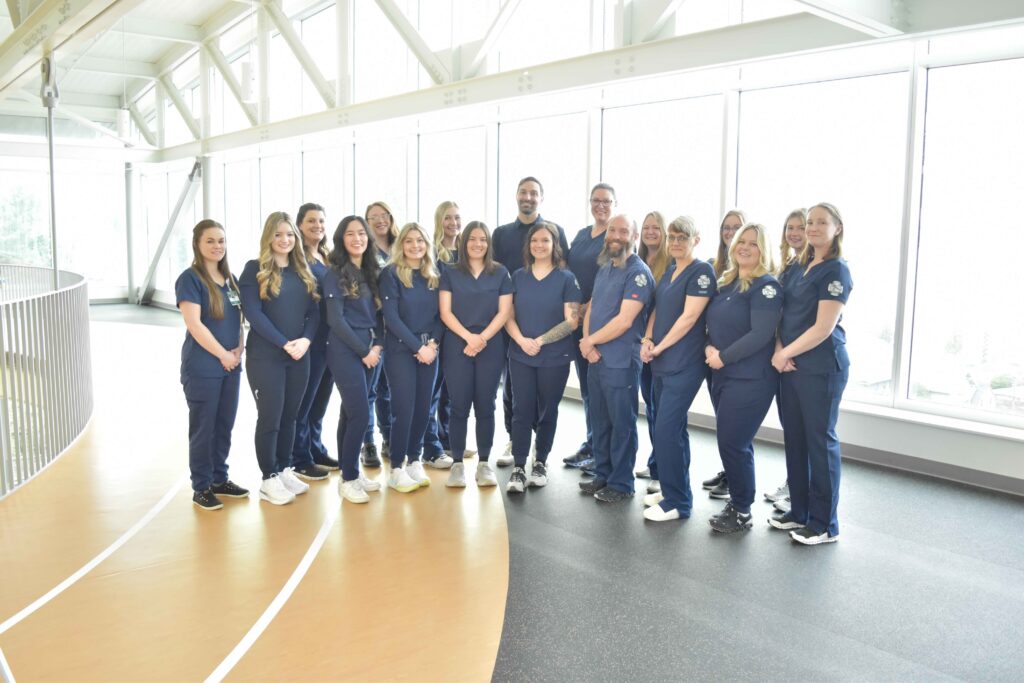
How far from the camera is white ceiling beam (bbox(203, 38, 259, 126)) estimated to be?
40.9 ft

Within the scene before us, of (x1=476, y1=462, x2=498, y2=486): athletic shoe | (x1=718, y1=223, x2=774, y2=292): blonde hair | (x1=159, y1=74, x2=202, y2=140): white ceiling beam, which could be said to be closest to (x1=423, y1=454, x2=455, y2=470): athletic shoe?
(x1=476, y1=462, x2=498, y2=486): athletic shoe

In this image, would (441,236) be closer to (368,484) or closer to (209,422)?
(368,484)

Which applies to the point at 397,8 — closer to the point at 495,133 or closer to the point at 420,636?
the point at 495,133

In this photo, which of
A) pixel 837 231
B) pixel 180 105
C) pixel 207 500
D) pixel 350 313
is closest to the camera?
pixel 837 231

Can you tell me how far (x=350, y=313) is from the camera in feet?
15.5

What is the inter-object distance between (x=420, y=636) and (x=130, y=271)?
56.1 ft

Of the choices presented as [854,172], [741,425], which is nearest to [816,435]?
[741,425]

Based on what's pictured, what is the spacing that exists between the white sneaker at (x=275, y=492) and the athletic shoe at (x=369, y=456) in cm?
78

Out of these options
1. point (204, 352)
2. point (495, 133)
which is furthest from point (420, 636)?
point (495, 133)

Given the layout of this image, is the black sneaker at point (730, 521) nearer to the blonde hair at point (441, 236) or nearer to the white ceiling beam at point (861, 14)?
the blonde hair at point (441, 236)

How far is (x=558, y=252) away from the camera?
4.88 metres

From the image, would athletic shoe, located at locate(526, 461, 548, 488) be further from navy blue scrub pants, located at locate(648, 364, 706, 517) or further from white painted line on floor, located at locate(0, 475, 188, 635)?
white painted line on floor, located at locate(0, 475, 188, 635)

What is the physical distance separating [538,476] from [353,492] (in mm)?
1196

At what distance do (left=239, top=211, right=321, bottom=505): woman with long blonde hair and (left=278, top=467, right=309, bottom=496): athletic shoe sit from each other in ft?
0.32
